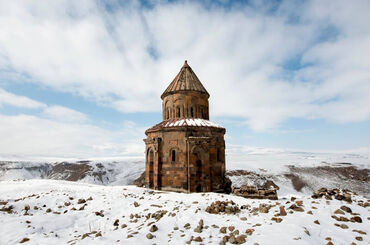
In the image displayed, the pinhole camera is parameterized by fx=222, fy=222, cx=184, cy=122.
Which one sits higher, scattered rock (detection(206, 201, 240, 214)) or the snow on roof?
the snow on roof

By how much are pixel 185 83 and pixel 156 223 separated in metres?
11.8

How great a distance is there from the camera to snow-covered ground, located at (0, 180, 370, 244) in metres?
5.66

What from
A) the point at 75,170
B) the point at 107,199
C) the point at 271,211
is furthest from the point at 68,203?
the point at 75,170

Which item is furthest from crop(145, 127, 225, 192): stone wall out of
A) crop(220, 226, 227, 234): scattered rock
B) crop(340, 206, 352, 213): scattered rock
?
crop(340, 206, 352, 213): scattered rock

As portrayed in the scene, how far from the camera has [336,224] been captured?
6117 millimetres

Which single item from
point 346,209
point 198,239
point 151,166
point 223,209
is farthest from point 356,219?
point 151,166

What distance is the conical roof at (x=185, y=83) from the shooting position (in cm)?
1694

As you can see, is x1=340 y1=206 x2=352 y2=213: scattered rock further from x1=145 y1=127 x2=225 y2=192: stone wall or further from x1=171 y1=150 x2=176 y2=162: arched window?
x1=171 y1=150 x2=176 y2=162: arched window

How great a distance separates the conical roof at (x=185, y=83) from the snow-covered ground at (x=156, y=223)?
873 cm

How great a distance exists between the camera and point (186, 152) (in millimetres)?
14688

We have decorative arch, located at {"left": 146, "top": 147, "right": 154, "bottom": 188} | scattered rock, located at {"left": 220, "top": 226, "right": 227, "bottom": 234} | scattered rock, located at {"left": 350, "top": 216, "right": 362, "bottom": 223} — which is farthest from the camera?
decorative arch, located at {"left": 146, "top": 147, "right": 154, "bottom": 188}

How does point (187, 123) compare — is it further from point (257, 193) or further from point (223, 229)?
point (223, 229)

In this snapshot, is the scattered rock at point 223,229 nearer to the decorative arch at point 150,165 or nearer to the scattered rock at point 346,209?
the scattered rock at point 346,209

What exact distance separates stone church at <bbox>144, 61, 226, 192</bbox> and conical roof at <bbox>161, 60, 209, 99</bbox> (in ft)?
0.61
